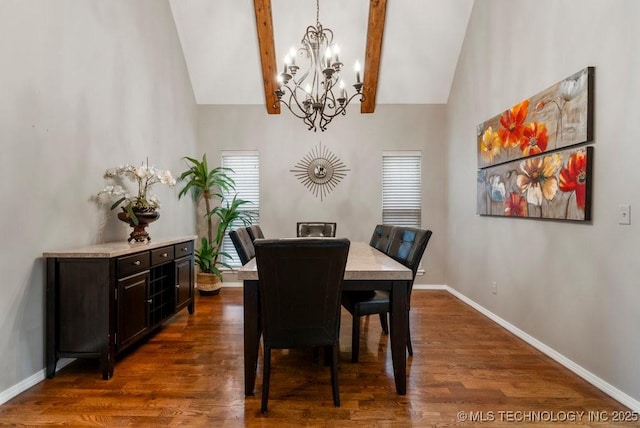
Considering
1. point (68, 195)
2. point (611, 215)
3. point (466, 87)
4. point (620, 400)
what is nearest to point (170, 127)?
point (68, 195)

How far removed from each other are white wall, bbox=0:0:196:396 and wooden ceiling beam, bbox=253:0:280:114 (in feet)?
4.04

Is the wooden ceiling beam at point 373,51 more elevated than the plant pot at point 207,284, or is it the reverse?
the wooden ceiling beam at point 373,51

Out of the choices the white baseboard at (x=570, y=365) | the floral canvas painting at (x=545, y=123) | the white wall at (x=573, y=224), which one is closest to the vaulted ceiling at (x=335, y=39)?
the white wall at (x=573, y=224)

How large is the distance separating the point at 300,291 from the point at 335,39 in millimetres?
3862

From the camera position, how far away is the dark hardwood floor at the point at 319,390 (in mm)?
1912

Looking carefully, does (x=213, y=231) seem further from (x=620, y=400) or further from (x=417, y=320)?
(x=620, y=400)

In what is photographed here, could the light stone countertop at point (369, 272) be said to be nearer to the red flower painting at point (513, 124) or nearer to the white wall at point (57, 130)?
the white wall at point (57, 130)

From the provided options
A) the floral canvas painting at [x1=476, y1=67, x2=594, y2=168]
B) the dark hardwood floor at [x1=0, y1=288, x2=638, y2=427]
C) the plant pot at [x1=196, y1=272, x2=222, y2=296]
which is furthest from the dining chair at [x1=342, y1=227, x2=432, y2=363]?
the plant pot at [x1=196, y1=272, x2=222, y2=296]

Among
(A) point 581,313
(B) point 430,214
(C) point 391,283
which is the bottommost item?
(A) point 581,313

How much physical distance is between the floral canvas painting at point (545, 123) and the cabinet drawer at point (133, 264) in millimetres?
3368

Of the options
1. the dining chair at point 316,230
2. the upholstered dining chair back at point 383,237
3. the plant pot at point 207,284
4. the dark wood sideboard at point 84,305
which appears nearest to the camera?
the dark wood sideboard at point 84,305

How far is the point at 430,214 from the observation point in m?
5.14

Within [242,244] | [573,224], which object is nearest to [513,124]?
[573,224]

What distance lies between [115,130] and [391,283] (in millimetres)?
2812
